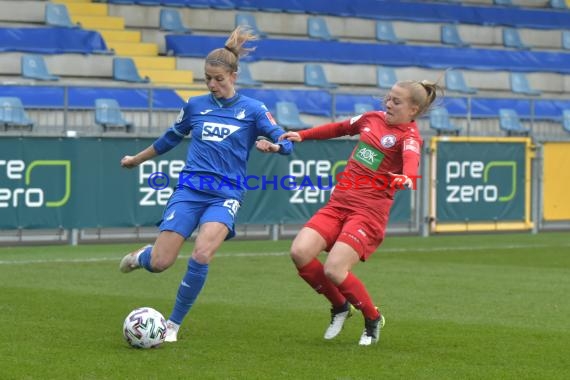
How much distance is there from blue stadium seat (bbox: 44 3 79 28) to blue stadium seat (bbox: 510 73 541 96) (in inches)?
416

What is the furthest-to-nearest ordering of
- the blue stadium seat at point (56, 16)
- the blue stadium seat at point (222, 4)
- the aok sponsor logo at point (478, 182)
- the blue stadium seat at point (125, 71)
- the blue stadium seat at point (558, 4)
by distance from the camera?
the blue stadium seat at point (558, 4) < the blue stadium seat at point (222, 4) < the blue stadium seat at point (56, 16) < the blue stadium seat at point (125, 71) < the aok sponsor logo at point (478, 182)

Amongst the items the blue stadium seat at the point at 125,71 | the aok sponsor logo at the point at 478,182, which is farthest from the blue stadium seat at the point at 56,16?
the aok sponsor logo at the point at 478,182

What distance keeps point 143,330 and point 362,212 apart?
178 cm

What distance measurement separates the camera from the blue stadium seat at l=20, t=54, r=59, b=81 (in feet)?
71.6

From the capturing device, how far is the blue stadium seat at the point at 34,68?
21828 mm

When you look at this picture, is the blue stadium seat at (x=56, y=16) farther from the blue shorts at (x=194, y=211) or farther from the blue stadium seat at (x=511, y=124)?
the blue shorts at (x=194, y=211)

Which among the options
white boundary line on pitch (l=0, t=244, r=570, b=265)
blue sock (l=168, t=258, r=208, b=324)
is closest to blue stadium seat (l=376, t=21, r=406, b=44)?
white boundary line on pitch (l=0, t=244, r=570, b=265)

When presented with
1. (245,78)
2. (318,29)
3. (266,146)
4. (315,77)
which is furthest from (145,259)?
(318,29)

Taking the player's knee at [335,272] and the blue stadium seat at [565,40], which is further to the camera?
the blue stadium seat at [565,40]

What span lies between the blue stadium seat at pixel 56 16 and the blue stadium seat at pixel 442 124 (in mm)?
6879

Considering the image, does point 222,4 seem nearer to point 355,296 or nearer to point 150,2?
point 150,2

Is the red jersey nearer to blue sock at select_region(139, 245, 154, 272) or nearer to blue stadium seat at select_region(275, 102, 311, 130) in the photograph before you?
blue sock at select_region(139, 245, 154, 272)

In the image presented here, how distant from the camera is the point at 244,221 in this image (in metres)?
19.5

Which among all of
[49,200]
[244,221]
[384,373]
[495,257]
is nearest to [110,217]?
[49,200]
